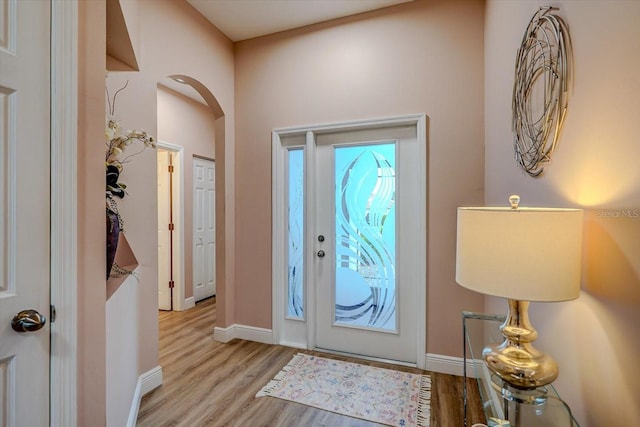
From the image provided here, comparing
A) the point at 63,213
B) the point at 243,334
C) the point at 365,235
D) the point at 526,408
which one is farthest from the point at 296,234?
the point at 526,408

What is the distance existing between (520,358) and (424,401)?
4.55ft

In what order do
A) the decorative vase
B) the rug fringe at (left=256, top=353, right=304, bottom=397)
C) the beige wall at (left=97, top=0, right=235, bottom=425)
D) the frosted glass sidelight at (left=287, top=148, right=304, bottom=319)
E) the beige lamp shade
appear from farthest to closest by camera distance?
1. the frosted glass sidelight at (left=287, top=148, right=304, bottom=319)
2. the rug fringe at (left=256, top=353, right=304, bottom=397)
3. the decorative vase
4. the beige wall at (left=97, top=0, right=235, bottom=425)
5. the beige lamp shade

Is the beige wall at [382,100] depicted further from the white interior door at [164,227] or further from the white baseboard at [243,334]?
the white interior door at [164,227]

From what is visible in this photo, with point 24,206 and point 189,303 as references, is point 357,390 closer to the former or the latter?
point 24,206

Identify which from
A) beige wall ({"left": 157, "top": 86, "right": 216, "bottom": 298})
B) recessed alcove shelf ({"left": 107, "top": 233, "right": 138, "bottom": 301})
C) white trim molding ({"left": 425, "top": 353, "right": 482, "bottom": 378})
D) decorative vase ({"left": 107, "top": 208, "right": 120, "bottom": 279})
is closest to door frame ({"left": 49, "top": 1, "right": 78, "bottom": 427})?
decorative vase ({"left": 107, "top": 208, "right": 120, "bottom": 279})

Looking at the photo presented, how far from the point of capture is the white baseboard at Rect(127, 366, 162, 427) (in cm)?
177

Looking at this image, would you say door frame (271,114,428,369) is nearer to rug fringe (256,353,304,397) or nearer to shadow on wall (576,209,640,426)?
rug fringe (256,353,304,397)

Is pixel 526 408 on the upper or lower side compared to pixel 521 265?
lower

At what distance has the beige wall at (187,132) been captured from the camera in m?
3.64

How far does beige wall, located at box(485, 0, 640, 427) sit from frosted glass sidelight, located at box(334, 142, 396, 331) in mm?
1437

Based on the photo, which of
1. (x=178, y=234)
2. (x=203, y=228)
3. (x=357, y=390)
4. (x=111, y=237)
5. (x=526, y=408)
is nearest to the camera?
(x=526, y=408)

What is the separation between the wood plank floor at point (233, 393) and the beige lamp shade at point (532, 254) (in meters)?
1.45

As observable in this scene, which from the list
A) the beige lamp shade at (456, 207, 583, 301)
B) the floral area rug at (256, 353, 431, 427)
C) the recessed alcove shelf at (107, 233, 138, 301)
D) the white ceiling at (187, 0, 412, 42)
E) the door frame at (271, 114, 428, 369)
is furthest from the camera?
the door frame at (271, 114, 428, 369)

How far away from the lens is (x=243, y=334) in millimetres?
2969
